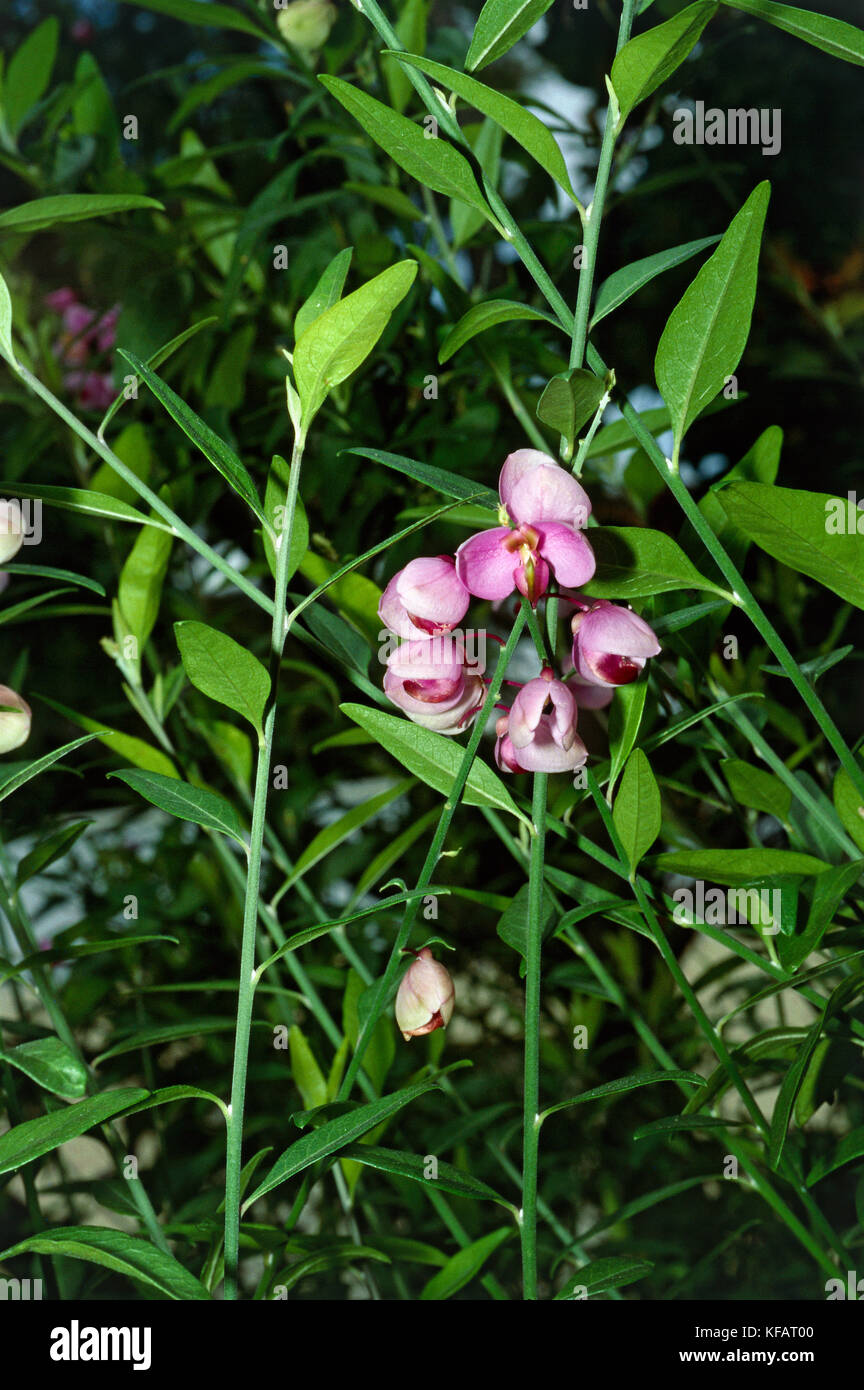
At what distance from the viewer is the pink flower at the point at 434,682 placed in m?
0.28

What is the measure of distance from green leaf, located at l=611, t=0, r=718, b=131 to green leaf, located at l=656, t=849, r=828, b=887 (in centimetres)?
20

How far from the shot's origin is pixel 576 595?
30 centimetres

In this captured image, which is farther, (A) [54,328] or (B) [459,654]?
(A) [54,328]

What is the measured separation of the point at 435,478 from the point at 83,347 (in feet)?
1.73

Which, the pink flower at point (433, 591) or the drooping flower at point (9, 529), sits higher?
the drooping flower at point (9, 529)

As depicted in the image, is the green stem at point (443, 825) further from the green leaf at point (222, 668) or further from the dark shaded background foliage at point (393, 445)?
the dark shaded background foliage at point (393, 445)

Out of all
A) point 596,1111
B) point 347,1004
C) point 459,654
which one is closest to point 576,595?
point 459,654

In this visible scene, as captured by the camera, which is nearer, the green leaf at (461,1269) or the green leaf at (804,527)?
the green leaf at (804,527)

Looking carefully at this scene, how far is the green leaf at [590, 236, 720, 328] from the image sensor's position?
0.28m

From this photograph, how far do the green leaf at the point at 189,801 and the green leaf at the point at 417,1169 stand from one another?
3.4 inches

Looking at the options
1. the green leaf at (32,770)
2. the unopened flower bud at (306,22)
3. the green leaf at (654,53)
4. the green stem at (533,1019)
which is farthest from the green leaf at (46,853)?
the unopened flower bud at (306,22)

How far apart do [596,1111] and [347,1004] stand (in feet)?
1.31

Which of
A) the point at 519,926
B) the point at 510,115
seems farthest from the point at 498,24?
the point at 519,926
